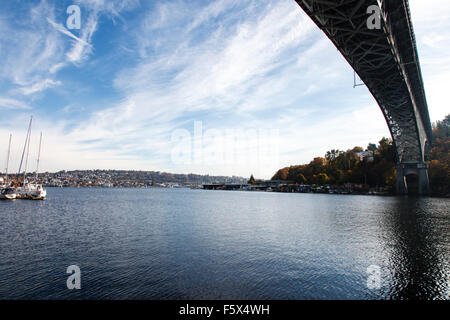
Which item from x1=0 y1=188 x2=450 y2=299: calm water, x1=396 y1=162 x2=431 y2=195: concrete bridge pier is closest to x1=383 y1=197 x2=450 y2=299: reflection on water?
x1=0 y1=188 x2=450 y2=299: calm water

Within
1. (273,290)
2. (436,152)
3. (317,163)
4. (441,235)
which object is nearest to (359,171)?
(436,152)

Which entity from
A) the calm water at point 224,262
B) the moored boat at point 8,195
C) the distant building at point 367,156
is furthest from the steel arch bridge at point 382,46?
the moored boat at point 8,195

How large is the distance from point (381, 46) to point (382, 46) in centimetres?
10

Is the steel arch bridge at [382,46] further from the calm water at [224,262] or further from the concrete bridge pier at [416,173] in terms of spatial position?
the calm water at [224,262]

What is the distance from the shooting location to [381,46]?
27.8 meters

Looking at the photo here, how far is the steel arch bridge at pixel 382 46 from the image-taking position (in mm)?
22625

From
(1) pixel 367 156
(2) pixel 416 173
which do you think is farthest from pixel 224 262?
(1) pixel 367 156

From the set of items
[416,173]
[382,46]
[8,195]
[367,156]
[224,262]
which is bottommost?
[224,262]

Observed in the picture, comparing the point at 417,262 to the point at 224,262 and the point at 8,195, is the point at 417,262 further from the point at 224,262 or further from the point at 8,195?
the point at 8,195

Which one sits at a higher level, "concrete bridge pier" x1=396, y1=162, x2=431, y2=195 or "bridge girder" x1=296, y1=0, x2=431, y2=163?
"bridge girder" x1=296, y1=0, x2=431, y2=163

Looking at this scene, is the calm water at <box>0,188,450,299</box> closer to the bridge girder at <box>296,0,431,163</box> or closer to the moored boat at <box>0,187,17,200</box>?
→ the bridge girder at <box>296,0,431,163</box>

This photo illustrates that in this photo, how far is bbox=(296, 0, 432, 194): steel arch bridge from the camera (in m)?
22.6
